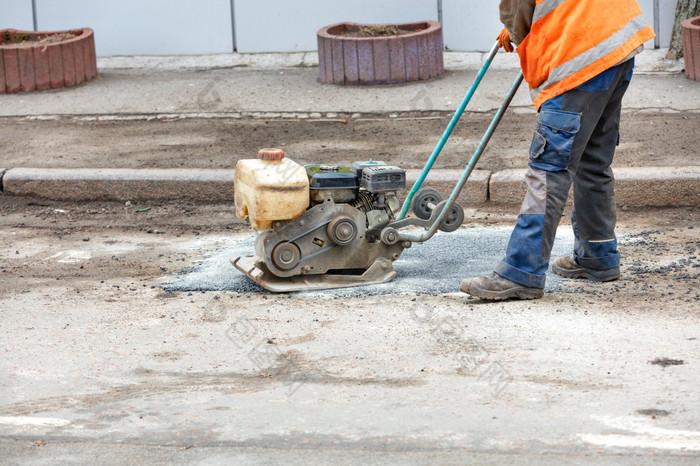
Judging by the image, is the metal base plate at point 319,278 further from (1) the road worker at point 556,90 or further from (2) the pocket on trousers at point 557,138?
(2) the pocket on trousers at point 557,138

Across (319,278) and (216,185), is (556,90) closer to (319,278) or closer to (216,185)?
(319,278)

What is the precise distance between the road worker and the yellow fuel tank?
883mm

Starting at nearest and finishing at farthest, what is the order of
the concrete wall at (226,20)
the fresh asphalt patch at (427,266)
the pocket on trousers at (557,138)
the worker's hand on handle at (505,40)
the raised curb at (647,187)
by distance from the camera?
the pocket on trousers at (557,138), the worker's hand on handle at (505,40), the fresh asphalt patch at (427,266), the raised curb at (647,187), the concrete wall at (226,20)

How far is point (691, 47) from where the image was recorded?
8922mm

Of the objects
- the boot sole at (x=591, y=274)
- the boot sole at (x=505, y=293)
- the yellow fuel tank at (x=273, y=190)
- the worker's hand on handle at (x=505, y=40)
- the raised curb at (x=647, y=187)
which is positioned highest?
the worker's hand on handle at (x=505, y=40)

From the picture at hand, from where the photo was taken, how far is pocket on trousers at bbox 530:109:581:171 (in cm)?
457

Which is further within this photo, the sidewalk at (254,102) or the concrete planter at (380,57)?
the concrete planter at (380,57)

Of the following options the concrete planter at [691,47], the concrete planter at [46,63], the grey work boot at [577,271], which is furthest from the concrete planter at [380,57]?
the grey work boot at [577,271]

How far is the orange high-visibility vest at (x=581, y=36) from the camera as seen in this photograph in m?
4.46

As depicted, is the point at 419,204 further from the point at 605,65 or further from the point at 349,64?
the point at 349,64

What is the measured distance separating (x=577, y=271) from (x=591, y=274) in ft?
0.25

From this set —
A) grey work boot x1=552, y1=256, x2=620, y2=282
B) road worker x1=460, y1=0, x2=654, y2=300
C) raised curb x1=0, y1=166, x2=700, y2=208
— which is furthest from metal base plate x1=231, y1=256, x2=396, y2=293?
raised curb x1=0, y1=166, x2=700, y2=208

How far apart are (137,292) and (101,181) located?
2.14 meters

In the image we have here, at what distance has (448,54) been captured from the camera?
10.6 meters
